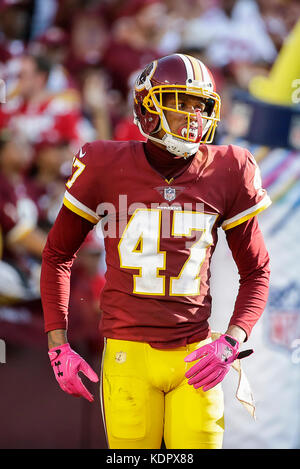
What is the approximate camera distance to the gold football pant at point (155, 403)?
194cm

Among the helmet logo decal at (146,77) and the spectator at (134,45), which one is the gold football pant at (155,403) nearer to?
the helmet logo decal at (146,77)

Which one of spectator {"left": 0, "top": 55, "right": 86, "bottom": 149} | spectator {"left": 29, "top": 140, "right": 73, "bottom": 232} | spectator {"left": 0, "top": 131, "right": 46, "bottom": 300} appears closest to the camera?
spectator {"left": 0, "top": 131, "right": 46, "bottom": 300}

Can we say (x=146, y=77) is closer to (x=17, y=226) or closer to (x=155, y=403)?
(x=155, y=403)

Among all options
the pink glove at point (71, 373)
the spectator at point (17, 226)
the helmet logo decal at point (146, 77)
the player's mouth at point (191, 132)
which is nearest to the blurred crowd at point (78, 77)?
the spectator at point (17, 226)

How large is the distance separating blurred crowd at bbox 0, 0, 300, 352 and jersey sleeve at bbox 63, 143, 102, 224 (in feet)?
4.63

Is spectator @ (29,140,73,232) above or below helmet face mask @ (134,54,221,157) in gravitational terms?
below

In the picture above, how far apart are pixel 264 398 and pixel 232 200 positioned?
1392 mm

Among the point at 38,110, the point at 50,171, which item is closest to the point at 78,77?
the point at 38,110

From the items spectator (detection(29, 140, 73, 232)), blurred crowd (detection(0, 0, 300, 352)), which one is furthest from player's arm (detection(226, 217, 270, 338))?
spectator (detection(29, 140, 73, 232))

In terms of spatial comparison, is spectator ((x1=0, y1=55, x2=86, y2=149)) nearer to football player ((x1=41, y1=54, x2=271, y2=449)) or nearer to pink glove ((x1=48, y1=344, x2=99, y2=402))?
football player ((x1=41, y1=54, x2=271, y2=449))

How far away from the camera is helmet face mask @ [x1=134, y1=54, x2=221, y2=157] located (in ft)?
6.46

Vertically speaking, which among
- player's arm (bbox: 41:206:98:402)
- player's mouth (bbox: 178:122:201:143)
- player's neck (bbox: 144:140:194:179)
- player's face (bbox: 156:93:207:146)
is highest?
player's face (bbox: 156:93:207:146)

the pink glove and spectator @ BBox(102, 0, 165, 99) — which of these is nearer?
the pink glove

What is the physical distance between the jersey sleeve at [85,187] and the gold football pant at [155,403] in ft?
1.29
